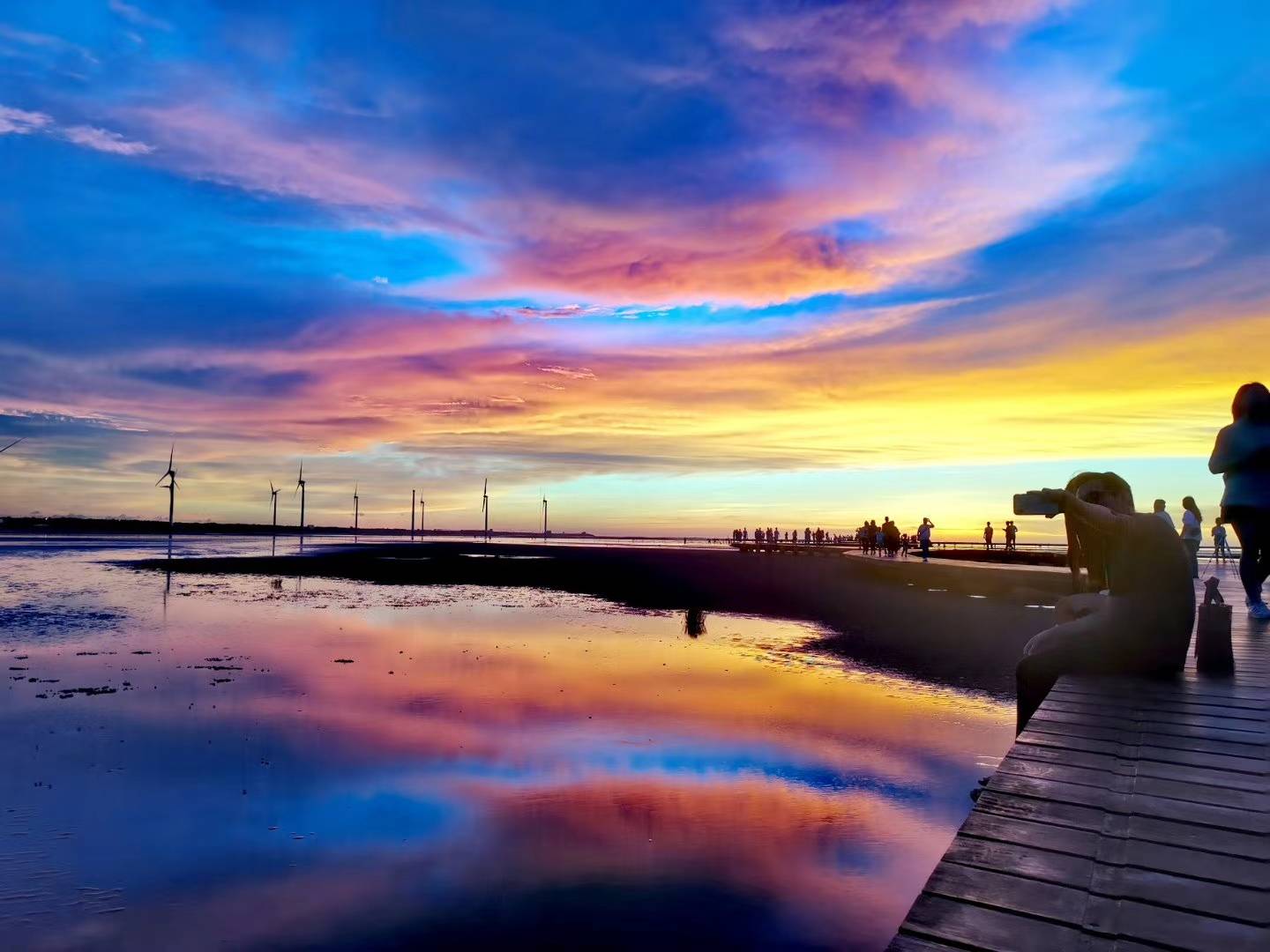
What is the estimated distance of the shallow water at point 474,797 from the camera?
21.4 feet

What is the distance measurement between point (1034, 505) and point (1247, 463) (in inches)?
255

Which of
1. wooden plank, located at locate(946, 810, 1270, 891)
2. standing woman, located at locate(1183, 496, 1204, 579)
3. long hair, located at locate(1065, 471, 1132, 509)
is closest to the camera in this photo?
wooden plank, located at locate(946, 810, 1270, 891)

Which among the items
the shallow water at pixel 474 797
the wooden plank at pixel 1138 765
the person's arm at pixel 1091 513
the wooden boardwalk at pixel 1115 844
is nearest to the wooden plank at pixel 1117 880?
the wooden boardwalk at pixel 1115 844

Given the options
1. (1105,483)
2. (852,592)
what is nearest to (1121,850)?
(1105,483)

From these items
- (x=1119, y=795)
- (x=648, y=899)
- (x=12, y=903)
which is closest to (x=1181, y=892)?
(x=1119, y=795)

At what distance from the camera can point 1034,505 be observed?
6.74 m

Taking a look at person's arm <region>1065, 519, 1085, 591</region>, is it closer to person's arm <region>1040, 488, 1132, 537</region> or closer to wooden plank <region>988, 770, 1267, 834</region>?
person's arm <region>1040, 488, 1132, 537</region>

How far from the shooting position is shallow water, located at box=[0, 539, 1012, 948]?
6.52 m

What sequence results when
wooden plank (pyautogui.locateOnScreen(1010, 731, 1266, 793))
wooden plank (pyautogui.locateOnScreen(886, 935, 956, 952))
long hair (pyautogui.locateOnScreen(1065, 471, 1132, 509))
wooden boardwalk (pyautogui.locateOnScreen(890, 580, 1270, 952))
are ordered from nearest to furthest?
1. wooden plank (pyautogui.locateOnScreen(886, 935, 956, 952))
2. wooden boardwalk (pyautogui.locateOnScreen(890, 580, 1270, 952))
3. wooden plank (pyautogui.locateOnScreen(1010, 731, 1266, 793))
4. long hair (pyautogui.locateOnScreen(1065, 471, 1132, 509))

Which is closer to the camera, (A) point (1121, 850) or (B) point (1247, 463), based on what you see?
(A) point (1121, 850)

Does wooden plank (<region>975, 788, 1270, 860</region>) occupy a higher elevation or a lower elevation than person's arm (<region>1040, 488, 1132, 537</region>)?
lower

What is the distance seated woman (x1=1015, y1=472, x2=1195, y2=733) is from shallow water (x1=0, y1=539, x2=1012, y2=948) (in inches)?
82.7

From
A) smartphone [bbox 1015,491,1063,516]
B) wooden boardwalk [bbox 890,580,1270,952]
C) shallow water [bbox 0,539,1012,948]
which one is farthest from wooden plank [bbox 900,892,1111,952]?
smartphone [bbox 1015,491,1063,516]

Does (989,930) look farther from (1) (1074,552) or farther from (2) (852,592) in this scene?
(2) (852,592)
